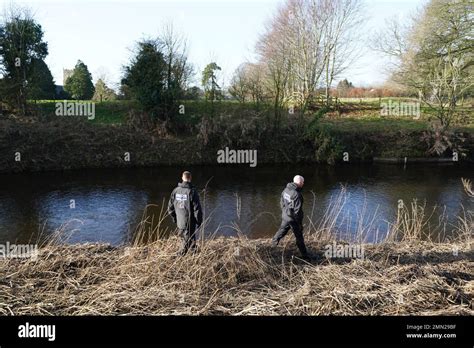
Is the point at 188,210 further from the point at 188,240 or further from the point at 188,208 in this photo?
the point at 188,240

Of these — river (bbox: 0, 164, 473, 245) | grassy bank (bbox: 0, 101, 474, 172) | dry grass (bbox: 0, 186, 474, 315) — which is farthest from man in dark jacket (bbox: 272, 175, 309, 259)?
grassy bank (bbox: 0, 101, 474, 172)

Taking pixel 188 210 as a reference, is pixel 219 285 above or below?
below

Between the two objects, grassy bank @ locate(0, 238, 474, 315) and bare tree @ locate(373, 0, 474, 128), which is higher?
bare tree @ locate(373, 0, 474, 128)

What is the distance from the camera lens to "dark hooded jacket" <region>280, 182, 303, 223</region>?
19.9 feet

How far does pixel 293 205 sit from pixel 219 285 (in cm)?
255

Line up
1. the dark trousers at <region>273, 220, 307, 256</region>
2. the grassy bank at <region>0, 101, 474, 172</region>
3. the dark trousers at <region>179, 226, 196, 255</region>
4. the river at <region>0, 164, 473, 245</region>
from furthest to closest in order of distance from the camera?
the grassy bank at <region>0, 101, 474, 172</region>
the river at <region>0, 164, 473, 245</region>
the dark trousers at <region>273, 220, 307, 256</region>
the dark trousers at <region>179, 226, 196, 255</region>

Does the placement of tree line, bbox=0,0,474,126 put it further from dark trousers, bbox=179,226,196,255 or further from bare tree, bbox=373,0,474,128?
dark trousers, bbox=179,226,196,255

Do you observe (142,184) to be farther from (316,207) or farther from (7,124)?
(7,124)

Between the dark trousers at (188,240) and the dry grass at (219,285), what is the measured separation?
0.31 meters

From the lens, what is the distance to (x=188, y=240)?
5543 millimetres

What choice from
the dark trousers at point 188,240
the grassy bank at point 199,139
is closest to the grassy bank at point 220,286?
the dark trousers at point 188,240

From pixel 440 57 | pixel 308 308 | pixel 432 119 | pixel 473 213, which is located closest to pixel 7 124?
pixel 308 308

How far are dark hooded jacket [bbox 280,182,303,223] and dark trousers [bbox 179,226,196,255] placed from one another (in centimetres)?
172

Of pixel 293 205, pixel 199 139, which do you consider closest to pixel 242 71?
pixel 199 139
